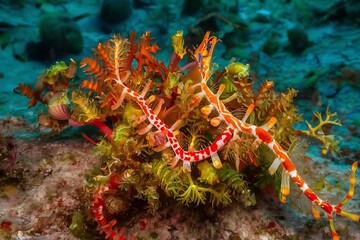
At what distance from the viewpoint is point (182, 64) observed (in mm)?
5668

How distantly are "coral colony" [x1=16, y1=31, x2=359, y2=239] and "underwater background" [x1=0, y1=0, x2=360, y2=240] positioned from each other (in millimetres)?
109

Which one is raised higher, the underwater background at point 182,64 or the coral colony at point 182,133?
the coral colony at point 182,133

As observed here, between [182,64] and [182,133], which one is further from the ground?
[182,133]

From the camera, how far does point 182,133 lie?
225 cm

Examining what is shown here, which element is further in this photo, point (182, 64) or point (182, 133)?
point (182, 64)

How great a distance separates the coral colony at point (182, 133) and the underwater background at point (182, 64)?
0.36 ft

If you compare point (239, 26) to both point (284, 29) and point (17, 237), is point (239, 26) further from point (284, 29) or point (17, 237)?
point (17, 237)

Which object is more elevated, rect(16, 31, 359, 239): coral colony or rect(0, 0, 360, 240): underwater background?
rect(16, 31, 359, 239): coral colony

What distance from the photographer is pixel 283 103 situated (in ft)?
7.27

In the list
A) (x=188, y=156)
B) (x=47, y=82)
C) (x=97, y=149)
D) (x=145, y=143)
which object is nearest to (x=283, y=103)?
(x=188, y=156)

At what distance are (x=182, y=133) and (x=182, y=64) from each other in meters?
3.57

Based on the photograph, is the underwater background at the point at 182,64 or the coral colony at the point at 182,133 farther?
the underwater background at the point at 182,64

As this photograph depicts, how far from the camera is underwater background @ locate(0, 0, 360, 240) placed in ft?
7.92

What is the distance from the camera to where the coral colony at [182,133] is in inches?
84.0
